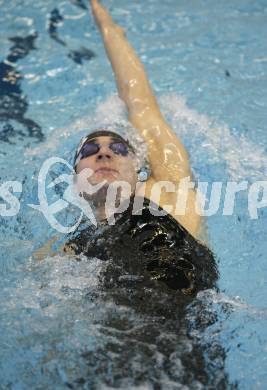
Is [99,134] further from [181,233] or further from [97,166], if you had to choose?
[181,233]

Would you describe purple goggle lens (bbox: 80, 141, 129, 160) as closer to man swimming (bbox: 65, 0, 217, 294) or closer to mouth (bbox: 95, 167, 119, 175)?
man swimming (bbox: 65, 0, 217, 294)

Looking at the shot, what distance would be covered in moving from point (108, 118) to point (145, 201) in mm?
1269

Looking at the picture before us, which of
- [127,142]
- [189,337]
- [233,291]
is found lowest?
[233,291]

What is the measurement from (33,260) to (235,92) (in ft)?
7.66

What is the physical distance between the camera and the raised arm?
3221 mm

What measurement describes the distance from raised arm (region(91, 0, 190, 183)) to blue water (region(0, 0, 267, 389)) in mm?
426

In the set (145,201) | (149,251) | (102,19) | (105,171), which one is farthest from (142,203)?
(102,19)

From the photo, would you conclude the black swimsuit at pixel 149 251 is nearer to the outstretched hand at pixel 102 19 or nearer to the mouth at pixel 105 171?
the mouth at pixel 105 171

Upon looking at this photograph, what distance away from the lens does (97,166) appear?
116 inches

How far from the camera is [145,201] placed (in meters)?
2.91

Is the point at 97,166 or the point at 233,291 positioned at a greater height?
the point at 97,166

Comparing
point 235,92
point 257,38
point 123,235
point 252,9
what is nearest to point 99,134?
point 123,235

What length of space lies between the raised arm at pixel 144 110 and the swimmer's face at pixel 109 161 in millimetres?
225

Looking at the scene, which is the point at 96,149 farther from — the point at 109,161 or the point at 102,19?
the point at 102,19
